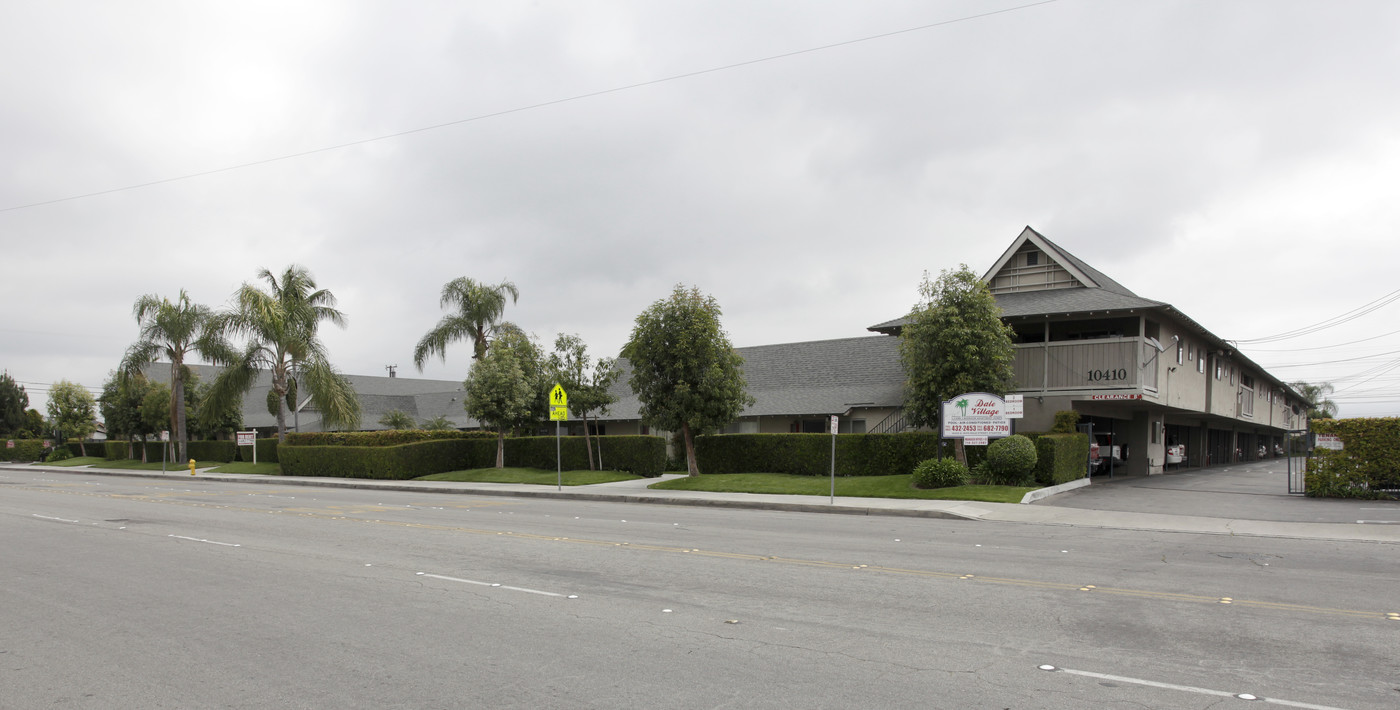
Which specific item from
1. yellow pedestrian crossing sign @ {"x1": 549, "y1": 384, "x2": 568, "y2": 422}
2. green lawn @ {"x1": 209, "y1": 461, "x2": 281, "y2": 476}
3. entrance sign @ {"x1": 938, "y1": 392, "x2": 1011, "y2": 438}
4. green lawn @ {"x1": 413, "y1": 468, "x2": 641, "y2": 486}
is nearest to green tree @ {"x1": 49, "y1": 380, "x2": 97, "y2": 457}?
green lawn @ {"x1": 209, "y1": 461, "x2": 281, "y2": 476}

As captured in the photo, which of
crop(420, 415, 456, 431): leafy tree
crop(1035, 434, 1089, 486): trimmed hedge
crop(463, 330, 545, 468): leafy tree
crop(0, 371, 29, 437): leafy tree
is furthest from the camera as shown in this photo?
crop(0, 371, 29, 437): leafy tree

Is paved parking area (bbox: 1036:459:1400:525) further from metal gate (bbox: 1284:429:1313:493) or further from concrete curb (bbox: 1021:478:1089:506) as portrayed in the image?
metal gate (bbox: 1284:429:1313:493)

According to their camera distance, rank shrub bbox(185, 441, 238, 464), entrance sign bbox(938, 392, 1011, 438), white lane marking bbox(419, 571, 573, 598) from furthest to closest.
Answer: shrub bbox(185, 441, 238, 464), entrance sign bbox(938, 392, 1011, 438), white lane marking bbox(419, 571, 573, 598)

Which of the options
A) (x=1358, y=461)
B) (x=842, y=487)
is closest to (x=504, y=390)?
(x=842, y=487)

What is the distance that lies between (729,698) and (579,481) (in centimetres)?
2514

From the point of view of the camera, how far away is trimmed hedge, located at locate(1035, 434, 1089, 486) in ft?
77.1

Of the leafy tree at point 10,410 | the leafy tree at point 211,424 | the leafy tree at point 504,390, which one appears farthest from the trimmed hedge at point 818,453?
the leafy tree at point 10,410

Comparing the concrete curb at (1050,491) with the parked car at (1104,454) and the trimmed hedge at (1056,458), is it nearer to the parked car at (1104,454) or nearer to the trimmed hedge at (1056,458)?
the trimmed hedge at (1056,458)

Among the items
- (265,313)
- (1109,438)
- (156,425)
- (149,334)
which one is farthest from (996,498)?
(156,425)

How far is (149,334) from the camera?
4691cm

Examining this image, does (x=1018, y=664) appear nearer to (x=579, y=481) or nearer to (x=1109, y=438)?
(x=579, y=481)

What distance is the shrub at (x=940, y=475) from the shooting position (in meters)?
23.0

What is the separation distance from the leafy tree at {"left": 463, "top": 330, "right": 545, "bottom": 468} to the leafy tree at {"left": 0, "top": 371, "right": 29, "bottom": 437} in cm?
6684

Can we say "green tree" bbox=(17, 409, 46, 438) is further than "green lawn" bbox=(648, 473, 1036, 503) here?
Yes
